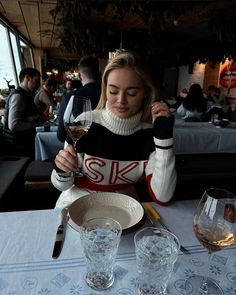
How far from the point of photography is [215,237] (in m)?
0.65

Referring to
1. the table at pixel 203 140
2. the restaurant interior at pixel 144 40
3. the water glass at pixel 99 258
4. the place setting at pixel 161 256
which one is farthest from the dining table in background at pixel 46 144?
the water glass at pixel 99 258

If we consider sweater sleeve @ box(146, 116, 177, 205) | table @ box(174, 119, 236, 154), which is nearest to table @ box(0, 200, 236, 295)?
sweater sleeve @ box(146, 116, 177, 205)

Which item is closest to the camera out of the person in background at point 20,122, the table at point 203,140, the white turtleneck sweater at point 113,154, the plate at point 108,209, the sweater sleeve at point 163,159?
the plate at point 108,209

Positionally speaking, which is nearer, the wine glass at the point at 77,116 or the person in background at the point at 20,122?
the wine glass at the point at 77,116

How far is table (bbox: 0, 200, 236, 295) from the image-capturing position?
625 mm

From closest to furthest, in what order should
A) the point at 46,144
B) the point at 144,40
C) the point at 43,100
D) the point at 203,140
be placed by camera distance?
1. the point at 46,144
2. the point at 203,140
3. the point at 43,100
4. the point at 144,40

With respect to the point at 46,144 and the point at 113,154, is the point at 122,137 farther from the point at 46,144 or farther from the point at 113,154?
the point at 46,144

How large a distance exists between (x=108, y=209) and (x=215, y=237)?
0.41 m

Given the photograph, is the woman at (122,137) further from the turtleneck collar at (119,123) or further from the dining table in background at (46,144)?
the dining table in background at (46,144)

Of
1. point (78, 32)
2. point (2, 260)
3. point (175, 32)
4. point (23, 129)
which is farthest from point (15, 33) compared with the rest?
point (2, 260)

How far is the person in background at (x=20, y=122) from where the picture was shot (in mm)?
3346

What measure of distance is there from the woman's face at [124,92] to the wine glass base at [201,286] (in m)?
0.79

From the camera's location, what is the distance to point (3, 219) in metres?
0.89

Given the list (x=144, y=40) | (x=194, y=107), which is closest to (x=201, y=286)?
(x=194, y=107)
